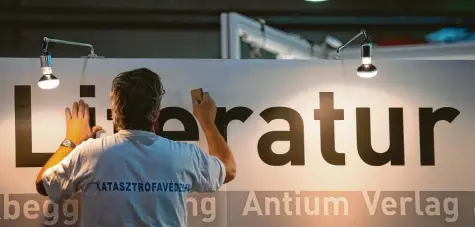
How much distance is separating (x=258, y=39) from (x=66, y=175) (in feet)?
5.21

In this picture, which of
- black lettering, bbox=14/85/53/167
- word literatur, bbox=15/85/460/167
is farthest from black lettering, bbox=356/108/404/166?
black lettering, bbox=14/85/53/167

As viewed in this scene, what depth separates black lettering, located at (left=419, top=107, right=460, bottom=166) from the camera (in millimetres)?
2922

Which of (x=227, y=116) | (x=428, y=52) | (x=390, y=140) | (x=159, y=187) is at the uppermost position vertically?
(x=428, y=52)

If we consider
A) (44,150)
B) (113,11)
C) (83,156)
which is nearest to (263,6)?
(113,11)

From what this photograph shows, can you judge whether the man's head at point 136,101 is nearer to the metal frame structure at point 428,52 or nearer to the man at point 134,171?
the man at point 134,171

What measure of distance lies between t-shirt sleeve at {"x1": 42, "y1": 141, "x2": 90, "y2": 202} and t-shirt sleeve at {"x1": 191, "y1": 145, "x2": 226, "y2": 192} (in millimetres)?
402

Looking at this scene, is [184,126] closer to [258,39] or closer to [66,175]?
[66,175]

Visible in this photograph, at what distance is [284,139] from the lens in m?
2.89

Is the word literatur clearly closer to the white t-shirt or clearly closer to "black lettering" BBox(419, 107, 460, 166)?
"black lettering" BBox(419, 107, 460, 166)

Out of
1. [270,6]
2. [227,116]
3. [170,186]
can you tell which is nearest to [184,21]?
[270,6]

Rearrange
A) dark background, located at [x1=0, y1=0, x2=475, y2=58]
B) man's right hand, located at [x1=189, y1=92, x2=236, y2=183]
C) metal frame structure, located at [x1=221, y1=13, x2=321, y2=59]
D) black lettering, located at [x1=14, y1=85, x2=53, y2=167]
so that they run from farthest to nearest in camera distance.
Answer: dark background, located at [x1=0, y1=0, x2=475, y2=58], metal frame structure, located at [x1=221, y1=13, x2=321, y2=59], black lettering, located at [x1=14, y1=85, x2=53, y2=167], man's right hand, located at [x1=189, y1=92, x2=236, y2=183]

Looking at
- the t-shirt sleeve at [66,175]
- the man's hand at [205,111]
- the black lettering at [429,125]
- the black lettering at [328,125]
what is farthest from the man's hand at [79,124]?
the black lettering at [429,125]

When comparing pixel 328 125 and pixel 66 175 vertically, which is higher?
pixel 328 125

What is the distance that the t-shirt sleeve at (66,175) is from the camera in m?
2.27
